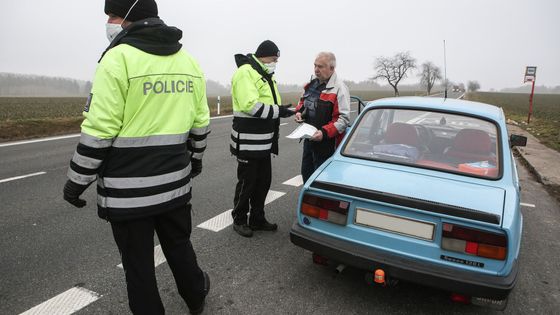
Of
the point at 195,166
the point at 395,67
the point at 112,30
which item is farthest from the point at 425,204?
the point at 395,67

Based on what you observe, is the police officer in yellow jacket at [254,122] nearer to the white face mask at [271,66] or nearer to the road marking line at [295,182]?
the white face mask at [271,66]

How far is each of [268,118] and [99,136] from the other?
1.97m

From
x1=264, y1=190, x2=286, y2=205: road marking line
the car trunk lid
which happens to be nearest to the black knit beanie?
the car trunk lid

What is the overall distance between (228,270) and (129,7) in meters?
2.20

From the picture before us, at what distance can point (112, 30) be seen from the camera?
215 cm

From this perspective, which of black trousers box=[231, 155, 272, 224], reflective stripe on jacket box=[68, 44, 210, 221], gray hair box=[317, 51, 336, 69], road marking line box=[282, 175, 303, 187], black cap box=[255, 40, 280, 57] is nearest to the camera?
reflective stripe on jacket box=[68, 44, 210, 221]

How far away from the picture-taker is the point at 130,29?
6.72 ft

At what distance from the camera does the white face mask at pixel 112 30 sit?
2137 millimetres

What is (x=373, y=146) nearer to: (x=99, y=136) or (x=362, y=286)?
(x=362, y=286)

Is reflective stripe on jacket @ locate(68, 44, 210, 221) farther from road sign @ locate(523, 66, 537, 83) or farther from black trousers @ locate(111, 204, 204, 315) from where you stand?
road sign @ locate(523, 66, 537, 83)

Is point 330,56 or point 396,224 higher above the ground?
point 330,56

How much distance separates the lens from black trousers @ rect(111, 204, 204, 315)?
2.19m

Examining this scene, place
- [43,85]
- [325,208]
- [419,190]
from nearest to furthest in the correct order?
[419,190] < [325,208] < [43,85]

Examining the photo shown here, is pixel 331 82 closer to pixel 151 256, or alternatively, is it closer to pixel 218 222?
pixel 218 222
